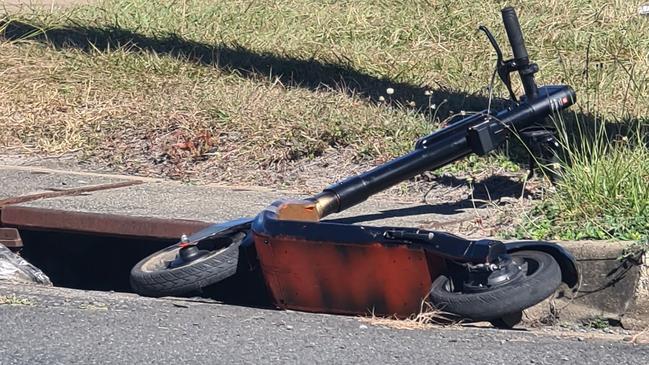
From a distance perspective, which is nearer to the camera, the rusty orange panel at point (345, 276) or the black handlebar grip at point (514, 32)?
the rusty orange panel at point (345, 276)

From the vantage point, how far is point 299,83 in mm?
9797

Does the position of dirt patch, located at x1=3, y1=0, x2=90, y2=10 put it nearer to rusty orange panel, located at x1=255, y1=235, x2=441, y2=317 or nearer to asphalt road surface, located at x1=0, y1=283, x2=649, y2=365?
asphalt road surface, located at x1=0, y1=283, x2=649, y2=365

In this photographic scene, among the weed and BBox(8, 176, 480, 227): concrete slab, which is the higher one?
the weed

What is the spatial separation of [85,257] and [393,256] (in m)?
3.54

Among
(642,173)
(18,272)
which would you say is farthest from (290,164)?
→ (642,173)

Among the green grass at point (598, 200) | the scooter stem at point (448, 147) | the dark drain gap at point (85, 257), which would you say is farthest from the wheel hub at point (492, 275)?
the dark drain gap at point (85, 257)

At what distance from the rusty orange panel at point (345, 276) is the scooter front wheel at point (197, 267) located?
13.0 inches

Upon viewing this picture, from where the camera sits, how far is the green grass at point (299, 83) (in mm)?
7965

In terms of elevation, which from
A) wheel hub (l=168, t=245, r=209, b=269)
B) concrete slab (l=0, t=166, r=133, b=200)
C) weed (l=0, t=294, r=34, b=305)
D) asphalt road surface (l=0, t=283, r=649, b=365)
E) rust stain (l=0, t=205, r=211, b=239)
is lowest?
concrete slab (l=0, t=166, r=133, b=200)

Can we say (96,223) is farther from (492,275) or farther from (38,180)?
(492,275)

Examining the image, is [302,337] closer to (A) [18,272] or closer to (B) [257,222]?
(B) [257,222]

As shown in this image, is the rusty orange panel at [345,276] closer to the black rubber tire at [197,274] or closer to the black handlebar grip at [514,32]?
the black rubber tire at [197,274]

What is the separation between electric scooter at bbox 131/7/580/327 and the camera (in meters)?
4.89

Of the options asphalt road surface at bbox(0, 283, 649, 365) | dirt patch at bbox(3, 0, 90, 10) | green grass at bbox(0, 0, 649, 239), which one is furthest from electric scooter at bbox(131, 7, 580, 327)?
dirt patch at bbox(3, 0, 90, 10)
